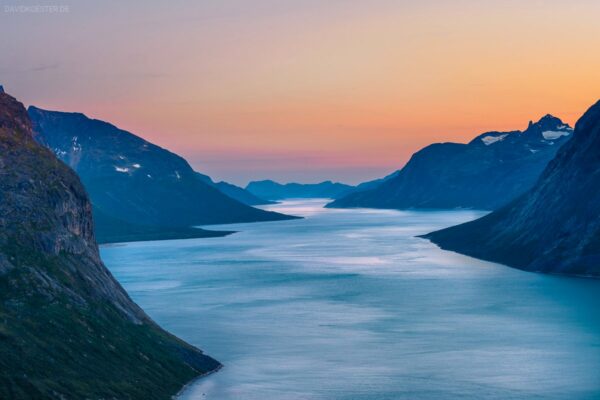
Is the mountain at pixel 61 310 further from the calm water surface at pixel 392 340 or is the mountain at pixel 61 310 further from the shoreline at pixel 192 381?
the calm water surface at pixel 392 340

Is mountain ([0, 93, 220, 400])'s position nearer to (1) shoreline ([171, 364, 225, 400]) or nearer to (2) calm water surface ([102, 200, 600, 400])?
(1) shoreline ([171, 364, 225, 400])

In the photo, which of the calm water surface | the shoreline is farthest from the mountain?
the calm water surface

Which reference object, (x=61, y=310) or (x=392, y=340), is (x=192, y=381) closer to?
(x=61, y=310)

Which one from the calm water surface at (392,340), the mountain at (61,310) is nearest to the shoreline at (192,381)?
the mountain at (61,310)

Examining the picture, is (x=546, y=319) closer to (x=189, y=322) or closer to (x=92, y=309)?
(x=189, y=322)

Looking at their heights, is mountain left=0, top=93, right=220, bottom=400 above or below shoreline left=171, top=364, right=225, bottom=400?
above

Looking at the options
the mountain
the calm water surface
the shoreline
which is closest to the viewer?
the mountain

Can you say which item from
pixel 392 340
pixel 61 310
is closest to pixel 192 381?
pixel 61 310

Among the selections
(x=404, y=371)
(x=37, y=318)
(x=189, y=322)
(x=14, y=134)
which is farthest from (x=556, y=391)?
(x=14, y=134)

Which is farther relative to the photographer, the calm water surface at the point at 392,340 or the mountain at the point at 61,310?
the calm water surface at the point at 392,340
